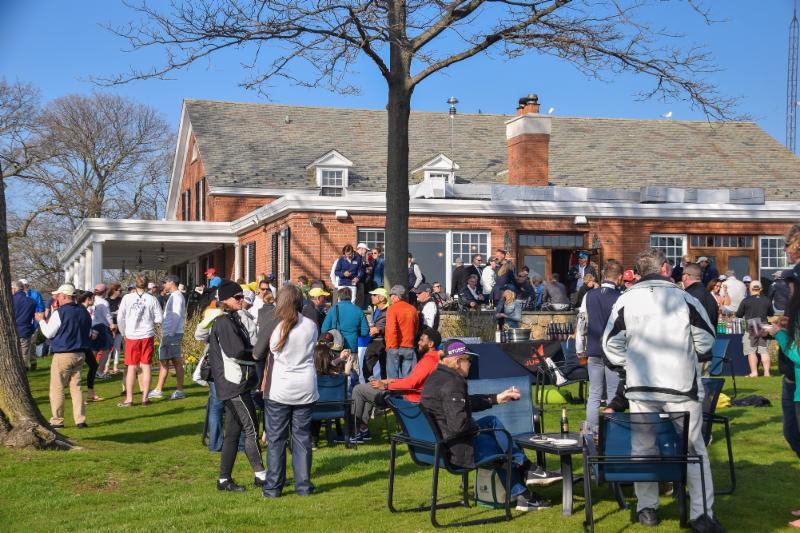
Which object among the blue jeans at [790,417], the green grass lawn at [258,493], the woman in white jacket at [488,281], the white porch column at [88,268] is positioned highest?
the white porch column at [88,268]

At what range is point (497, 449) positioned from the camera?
7.81 metres

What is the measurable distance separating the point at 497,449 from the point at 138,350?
322 inches

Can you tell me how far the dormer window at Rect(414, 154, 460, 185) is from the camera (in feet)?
104

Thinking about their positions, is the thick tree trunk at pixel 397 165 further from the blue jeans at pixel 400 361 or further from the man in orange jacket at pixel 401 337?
the blue jeans at pixel 400 361

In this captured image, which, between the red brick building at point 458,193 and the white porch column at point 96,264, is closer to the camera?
the red brick building at point 458,193

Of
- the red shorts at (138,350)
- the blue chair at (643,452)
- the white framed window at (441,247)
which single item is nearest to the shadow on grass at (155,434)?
the red shorts at (138,350)

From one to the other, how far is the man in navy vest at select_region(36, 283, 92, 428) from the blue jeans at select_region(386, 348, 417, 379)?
3893mm

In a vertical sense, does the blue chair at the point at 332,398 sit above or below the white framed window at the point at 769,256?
below

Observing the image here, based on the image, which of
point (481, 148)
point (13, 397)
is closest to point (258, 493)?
point (13, 397)

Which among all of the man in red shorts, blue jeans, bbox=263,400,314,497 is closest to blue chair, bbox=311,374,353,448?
blue jeans, bbox=263,400,314,497

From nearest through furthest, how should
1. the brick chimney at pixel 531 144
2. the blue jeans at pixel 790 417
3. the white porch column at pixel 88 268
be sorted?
1. the blue jeans at pixel 790 417
2. the white porch column at pixel 88 268
3. the brick chimney at pixel 531 144

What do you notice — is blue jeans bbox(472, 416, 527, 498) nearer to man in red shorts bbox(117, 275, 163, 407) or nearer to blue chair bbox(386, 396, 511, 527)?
blue chair bbox(386, 396, 511, 527)

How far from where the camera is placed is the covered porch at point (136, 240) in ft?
94.9

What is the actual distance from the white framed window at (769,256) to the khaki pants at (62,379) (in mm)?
18940
